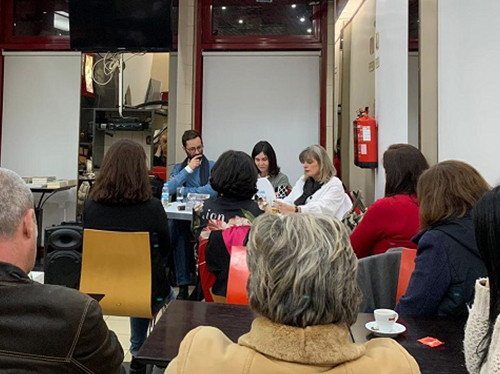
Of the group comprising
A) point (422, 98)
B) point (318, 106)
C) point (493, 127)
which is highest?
point (318, 106)

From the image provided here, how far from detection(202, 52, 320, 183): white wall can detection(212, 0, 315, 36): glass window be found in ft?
0.97

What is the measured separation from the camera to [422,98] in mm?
3422

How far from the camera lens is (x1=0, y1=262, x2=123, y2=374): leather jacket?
1.05 m

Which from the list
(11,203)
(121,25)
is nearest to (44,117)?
(121,25)

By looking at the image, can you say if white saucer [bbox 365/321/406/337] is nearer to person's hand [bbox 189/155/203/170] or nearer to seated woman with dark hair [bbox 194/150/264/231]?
seated woman with dark hair [bbox 194/150/264/231]

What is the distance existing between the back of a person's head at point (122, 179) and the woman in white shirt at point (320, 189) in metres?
1.69

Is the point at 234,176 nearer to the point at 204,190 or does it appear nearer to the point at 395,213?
the point at 395,213

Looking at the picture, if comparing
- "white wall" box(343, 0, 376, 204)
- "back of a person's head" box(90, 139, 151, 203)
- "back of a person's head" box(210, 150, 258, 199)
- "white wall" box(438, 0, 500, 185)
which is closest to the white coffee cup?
"white wall" box(438, 0, 500, 185)

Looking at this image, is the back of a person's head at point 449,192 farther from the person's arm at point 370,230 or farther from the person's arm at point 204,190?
the person's arm at point 204,190

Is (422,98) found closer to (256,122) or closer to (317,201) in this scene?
(317,201)

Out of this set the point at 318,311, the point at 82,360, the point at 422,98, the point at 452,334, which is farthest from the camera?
the point at 422,98

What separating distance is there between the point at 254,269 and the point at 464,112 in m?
2.31

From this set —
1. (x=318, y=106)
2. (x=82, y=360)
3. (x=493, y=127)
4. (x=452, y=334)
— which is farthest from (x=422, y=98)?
(x=82, y=360)

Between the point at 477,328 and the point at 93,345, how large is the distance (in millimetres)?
988
